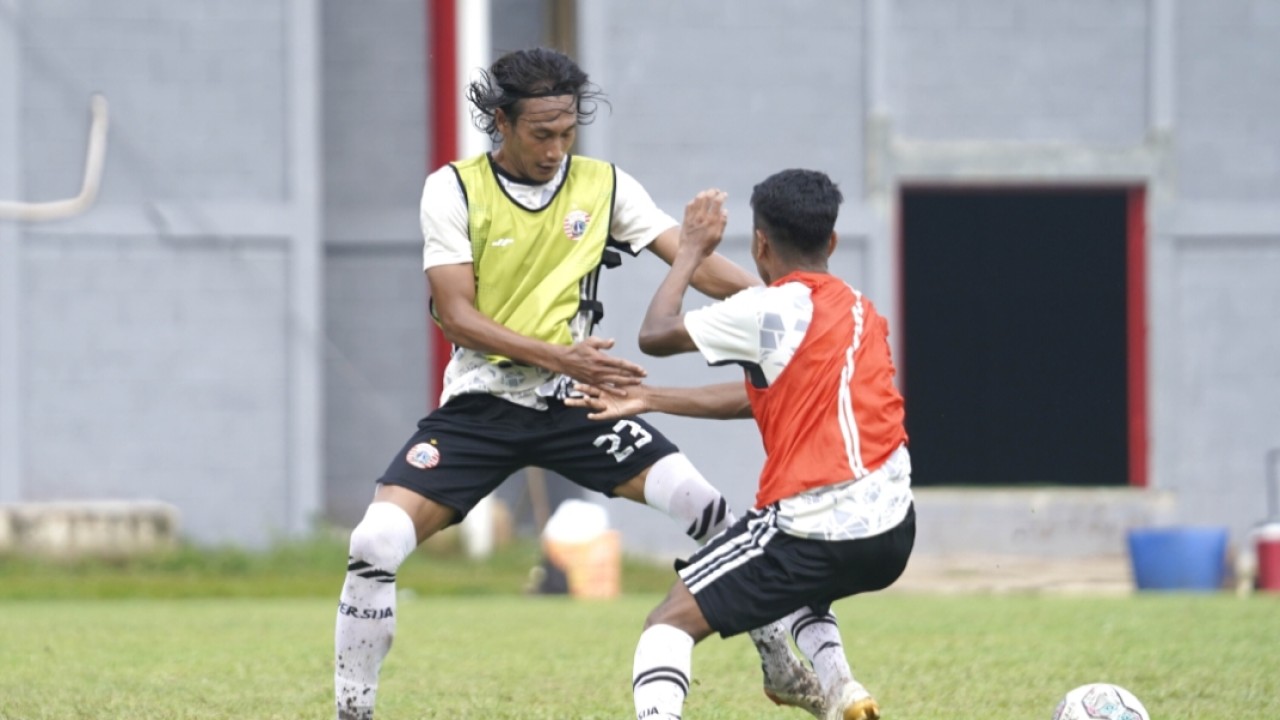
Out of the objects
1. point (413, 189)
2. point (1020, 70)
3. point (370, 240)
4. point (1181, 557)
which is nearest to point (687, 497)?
point (1181, 557)

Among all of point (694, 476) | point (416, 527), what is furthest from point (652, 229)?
point (416, 527)

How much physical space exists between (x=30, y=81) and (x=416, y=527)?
534 inches

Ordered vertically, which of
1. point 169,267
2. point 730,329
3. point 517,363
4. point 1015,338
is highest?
point 730,329

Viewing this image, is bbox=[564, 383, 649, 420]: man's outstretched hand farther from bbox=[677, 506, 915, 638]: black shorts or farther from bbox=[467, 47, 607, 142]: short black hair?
bbox=[467, 47, 607, 142]: short black hair

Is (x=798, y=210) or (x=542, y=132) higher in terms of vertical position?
(x=542, y=132)

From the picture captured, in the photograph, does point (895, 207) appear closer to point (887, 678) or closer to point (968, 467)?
point (968, 467)

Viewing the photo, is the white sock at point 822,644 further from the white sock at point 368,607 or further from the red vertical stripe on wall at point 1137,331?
the red vertical stripe on wall at point 1137,331

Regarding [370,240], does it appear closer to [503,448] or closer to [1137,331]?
[1137,331]

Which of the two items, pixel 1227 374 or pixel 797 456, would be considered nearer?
pixel 797 456

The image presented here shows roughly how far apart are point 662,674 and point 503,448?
1210mm

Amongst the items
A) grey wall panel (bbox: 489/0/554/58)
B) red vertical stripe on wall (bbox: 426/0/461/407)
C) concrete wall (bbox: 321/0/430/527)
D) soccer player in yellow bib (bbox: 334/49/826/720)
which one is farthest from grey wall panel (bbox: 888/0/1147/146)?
soccer player in yellow bib (bbox: 334/49/826/720)

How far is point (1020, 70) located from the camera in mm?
19859

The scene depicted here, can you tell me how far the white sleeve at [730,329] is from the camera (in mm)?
5691

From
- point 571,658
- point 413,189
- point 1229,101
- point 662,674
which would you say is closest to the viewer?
point 662,674
